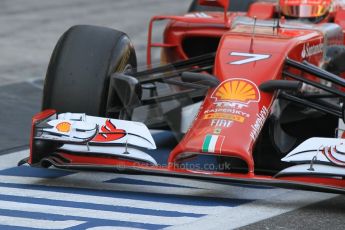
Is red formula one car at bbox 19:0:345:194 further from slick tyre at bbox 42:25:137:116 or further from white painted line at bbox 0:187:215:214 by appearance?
white painted line at bbox 0:187:215:214

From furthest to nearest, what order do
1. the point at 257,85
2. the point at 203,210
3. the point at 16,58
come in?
the point at 16,58 < the point at 257,85 < the point at 203,210

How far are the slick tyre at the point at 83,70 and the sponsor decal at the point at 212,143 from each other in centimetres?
99

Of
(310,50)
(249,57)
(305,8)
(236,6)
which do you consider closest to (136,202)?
(249,57)

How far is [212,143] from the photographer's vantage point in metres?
7.41

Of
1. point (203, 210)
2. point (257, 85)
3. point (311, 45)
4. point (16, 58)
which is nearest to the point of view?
point (203, 210)

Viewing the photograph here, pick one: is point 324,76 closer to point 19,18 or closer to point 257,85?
point 257,85

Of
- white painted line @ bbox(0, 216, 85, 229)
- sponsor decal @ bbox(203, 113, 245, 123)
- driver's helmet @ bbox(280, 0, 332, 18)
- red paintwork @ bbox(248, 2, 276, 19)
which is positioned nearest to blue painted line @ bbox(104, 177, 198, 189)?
sponsor decal @ bbox(203, 113, 245, 123)

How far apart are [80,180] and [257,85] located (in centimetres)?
138

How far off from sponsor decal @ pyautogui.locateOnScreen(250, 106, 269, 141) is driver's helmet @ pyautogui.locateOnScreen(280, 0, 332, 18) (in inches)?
80.4

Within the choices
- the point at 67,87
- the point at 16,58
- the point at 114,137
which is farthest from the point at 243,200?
the point at 16,58

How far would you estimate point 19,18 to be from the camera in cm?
1703

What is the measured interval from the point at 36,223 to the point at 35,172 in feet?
4.92

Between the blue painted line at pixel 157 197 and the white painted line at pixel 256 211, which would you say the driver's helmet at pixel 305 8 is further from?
the blue painted line at pixel 157 197

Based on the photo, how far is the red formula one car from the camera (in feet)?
24.3
